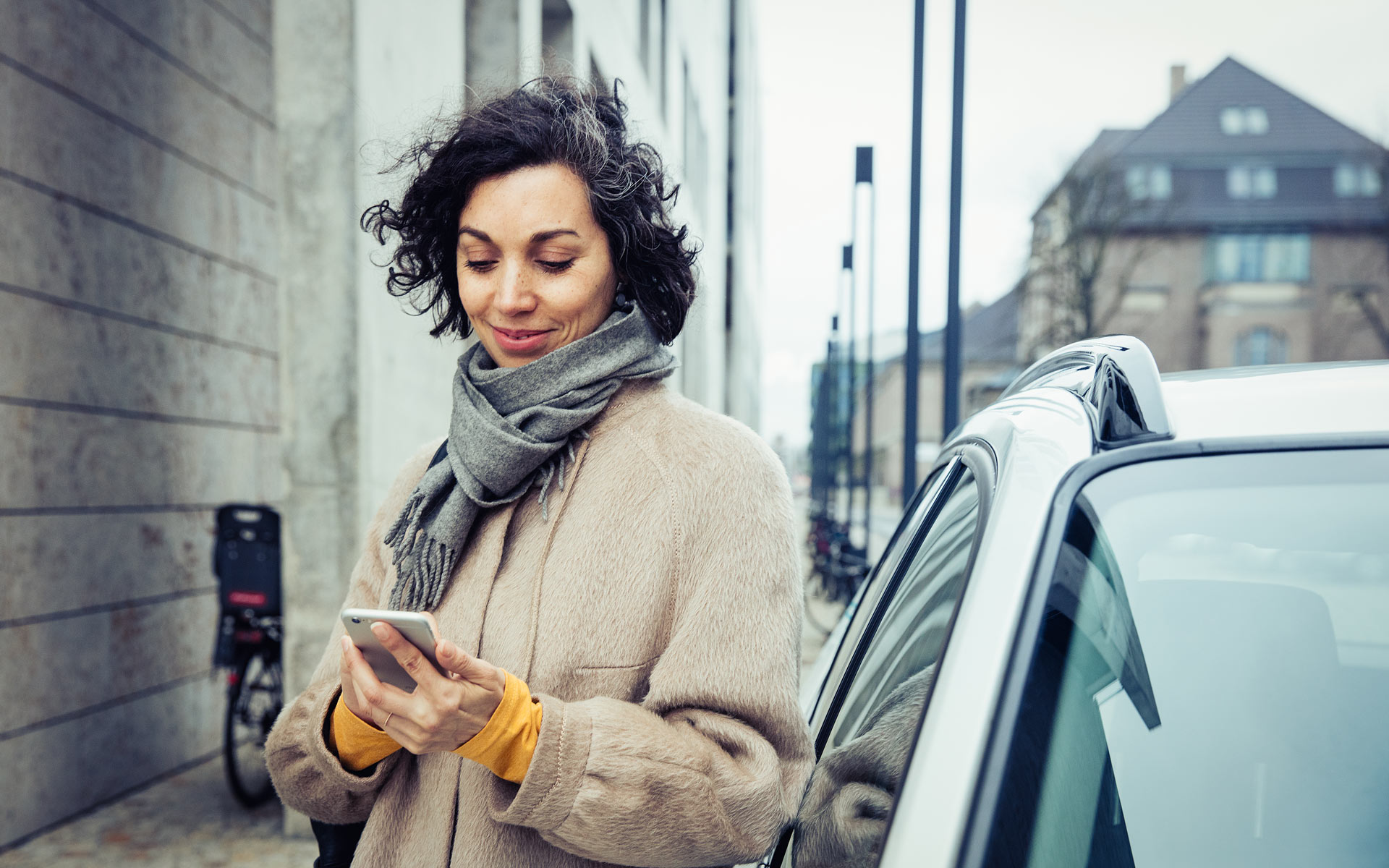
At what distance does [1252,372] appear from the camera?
1.46 meters

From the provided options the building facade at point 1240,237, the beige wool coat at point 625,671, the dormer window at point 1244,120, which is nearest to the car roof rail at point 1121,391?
the beige wool coat at point 625,671

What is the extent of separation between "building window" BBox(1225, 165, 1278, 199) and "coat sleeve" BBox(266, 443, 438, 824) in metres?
52.7

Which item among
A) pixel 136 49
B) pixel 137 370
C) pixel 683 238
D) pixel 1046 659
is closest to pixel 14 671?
pixel 137 370

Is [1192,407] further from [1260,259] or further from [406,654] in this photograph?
[1260,259]

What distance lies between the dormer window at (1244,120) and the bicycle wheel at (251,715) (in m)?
52.0

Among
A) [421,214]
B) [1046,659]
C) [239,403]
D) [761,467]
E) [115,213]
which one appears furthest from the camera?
[239,403]

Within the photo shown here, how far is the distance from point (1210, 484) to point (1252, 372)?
1.37 feet

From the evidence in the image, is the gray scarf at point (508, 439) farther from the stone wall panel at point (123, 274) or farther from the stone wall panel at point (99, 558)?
the stone wall panel at point (123, 274)

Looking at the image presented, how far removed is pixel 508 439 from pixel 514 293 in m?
0.22

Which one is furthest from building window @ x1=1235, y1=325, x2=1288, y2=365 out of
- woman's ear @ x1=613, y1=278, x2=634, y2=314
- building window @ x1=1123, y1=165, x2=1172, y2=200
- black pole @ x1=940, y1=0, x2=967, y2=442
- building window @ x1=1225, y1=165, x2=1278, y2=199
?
woman's ear @ x1=613, y1=278, x2=634, y2=314

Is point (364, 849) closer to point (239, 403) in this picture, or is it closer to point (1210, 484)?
point (1210, 484)

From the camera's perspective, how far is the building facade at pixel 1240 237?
4006 centimetres

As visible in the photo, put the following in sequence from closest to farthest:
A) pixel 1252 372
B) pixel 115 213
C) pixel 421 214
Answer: pixel 1252 372 → pixel 421 214 → pixel 115 213

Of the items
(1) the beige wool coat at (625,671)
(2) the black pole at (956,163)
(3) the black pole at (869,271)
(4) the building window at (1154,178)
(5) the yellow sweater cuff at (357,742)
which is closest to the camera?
(1) the beige wool coat at (625,671)
